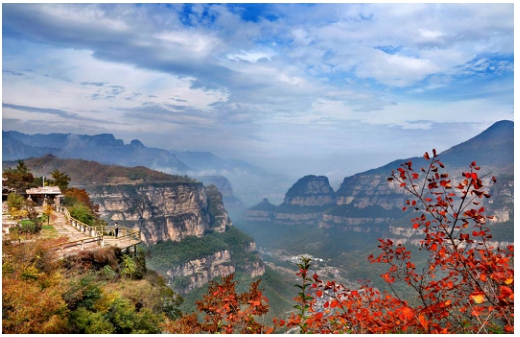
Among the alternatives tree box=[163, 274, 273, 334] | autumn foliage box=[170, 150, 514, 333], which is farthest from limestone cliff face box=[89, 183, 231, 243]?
autumn foliage box=[170, 150, 514, 333]

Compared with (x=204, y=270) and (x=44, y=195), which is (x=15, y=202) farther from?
(x=204, y=270)

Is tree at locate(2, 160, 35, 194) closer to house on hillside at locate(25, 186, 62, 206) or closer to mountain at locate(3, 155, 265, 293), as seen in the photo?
house on hillside at locate(25, 186, 62, 206)

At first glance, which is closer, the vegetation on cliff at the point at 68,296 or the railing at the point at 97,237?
the vegetation on cliff at the point at 68,296

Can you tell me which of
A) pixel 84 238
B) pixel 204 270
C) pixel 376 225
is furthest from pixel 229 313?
pixel 376 225

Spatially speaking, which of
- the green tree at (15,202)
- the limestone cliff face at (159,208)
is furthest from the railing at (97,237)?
the limestone cliff face at (159,208)

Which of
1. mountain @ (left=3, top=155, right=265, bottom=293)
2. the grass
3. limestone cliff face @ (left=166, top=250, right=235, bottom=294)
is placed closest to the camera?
the grass

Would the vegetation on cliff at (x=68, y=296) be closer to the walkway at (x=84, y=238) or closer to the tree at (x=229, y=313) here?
the walkway at (x=84, y=238)

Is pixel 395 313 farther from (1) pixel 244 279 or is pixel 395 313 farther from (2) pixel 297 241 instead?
(2) pixel 297 241
